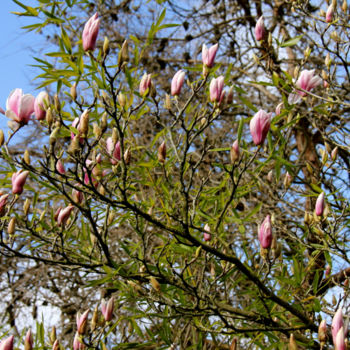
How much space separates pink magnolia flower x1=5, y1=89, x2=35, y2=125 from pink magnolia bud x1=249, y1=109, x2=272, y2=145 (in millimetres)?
498

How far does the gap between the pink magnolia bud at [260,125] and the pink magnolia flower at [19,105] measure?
19.6 inches

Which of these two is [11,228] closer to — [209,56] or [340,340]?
[209,56]

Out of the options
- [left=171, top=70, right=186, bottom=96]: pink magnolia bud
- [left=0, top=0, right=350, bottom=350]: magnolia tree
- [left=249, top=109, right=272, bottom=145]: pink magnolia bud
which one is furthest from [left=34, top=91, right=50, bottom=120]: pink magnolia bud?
[left=249, top=109, right=272, bottom=145]: pink magnolia bud

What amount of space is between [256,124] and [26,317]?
243 centimetres

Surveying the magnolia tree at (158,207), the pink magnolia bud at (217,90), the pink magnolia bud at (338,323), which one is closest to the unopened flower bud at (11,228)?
the magnolia tree at (158,207)

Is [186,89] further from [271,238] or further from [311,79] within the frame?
[271,238]

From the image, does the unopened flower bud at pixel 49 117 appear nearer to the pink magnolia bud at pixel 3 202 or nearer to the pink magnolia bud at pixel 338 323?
the pink magnolia bud at pixel 3 202

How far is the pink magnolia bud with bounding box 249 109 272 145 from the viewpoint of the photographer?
36.9 inches

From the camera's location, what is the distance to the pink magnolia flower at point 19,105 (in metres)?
0.96

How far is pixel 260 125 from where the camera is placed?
0.94 m

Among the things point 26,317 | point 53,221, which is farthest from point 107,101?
point 26,317

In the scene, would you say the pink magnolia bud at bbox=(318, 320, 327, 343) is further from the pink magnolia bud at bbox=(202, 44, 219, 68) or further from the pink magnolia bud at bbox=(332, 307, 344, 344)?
the pink magnolia bud at bbox=(202, 44, 219, 68)

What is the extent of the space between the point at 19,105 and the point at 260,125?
537mm

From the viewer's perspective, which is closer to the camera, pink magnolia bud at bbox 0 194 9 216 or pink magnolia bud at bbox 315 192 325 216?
pink magnolia bud at bbox 0 194 9 216
